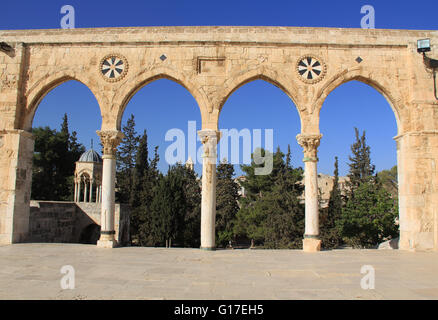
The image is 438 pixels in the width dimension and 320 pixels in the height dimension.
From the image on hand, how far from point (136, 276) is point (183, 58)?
662 cm

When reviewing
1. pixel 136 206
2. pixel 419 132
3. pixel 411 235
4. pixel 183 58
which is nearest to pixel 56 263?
pixel 183 58

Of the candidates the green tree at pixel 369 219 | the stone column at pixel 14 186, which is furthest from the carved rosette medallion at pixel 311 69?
→ the green tree at pixel 369 219

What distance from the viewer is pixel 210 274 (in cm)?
592

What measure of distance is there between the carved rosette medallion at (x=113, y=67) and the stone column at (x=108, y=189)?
5.50ft

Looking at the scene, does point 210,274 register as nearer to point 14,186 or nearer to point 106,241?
point 106,241

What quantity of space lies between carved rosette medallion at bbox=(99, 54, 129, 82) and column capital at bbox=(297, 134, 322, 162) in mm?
5569

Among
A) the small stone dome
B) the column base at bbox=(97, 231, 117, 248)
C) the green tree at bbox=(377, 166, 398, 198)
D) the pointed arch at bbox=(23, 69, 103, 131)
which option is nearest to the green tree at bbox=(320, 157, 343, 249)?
the small stone dome

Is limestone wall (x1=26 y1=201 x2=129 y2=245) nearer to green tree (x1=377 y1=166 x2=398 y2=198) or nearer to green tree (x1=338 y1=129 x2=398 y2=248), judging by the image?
green tree (x1=338 y1=129 x2=398 y2=248)

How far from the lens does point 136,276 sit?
561 centimetres

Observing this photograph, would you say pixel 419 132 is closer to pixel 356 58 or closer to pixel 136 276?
pixel 356 58

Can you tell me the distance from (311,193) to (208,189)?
9.51ft

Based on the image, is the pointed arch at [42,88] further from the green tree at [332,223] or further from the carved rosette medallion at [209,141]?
the green tree at [332,223]

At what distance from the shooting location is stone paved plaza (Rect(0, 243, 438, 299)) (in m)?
4.59
